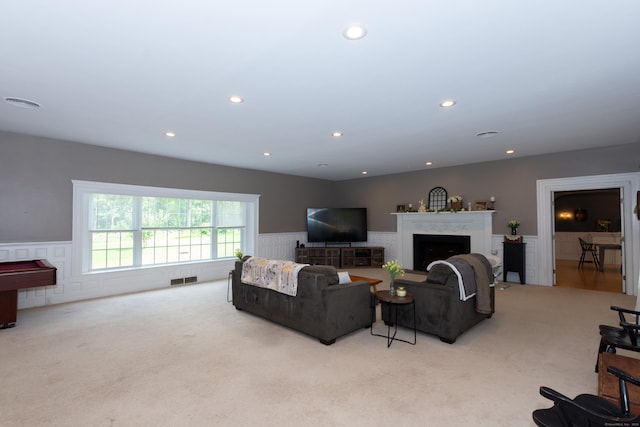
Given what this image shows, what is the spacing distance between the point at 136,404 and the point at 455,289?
9.96 feet

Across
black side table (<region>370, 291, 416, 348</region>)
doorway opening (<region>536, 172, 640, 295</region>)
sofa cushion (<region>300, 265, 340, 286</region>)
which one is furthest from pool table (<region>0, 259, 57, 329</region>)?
doorway opening (<region>536, 172, 640, 295</region>)

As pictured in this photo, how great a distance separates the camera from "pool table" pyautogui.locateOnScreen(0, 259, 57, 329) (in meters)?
3.55

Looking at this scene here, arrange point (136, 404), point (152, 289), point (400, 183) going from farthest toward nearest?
point (400, 183)
point (152, 289)
point (136, 404)

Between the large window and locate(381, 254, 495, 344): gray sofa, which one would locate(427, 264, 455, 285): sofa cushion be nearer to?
locate(381, 254, 495, 344): gray sofa

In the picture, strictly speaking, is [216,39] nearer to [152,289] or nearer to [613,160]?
[152,289]

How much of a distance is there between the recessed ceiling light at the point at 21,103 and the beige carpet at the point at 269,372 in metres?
2.54

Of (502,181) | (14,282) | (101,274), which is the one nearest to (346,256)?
(502,181)

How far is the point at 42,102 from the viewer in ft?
10.9

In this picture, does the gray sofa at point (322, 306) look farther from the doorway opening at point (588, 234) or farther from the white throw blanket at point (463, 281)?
the doorway opening at point (588, 234)

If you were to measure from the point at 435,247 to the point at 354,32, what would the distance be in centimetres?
638

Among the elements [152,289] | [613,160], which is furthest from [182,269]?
[613,160]

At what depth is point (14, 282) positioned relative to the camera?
3.57 m

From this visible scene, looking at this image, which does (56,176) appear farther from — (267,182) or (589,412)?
(589,412)

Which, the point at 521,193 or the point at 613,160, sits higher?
the point at 613,160
